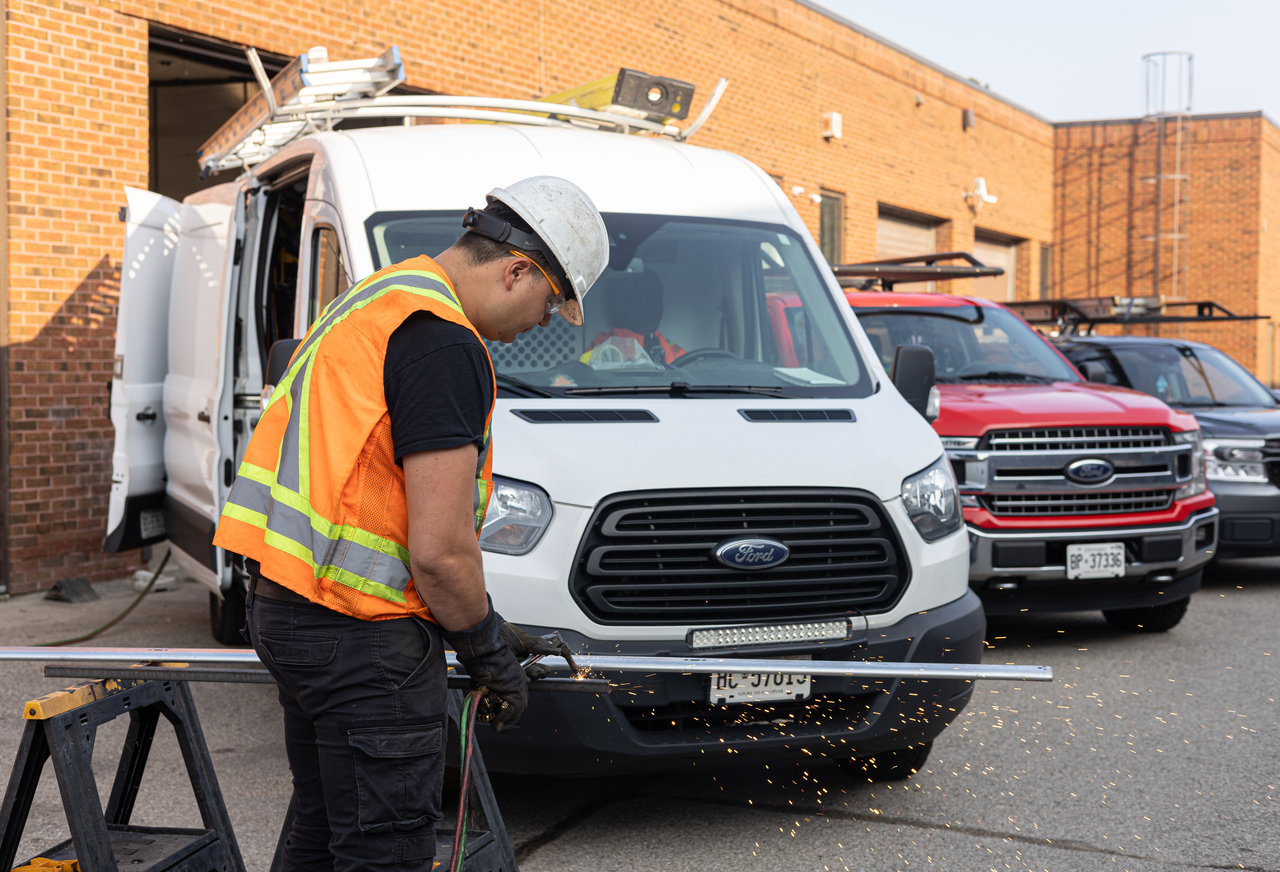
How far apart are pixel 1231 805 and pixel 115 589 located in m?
7.76

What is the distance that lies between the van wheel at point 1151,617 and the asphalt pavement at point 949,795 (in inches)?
36.2

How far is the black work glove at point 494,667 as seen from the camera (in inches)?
99.3

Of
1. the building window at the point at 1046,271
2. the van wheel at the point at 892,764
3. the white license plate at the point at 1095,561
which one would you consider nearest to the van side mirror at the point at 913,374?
the van wheel at the point at 892,764

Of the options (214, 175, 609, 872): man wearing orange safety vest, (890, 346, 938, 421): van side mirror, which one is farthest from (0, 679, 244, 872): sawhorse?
(890, 346, 938, 421): van side mirror

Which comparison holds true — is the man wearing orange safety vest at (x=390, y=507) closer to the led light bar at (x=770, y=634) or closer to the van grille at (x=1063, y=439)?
the led light bar at (x=770, y=634)

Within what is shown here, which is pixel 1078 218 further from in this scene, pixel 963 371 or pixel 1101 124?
pixel 963 371

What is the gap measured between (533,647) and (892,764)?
7.79ft

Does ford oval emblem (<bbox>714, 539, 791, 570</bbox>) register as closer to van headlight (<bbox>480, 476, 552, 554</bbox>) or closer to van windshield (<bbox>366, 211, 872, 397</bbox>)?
van headlight (<bbox>480, 476, 552, 554</bbox>)

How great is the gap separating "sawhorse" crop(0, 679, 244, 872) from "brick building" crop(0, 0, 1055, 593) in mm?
6395

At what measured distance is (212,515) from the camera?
620cm

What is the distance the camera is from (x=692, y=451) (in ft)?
13.5

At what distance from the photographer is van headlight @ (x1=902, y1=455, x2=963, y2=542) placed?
437 cm

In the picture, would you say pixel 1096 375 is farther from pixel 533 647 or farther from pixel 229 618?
pixel 533 647

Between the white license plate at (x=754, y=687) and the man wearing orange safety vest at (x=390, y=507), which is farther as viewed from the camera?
the white license plate at (x=754, y=687)
